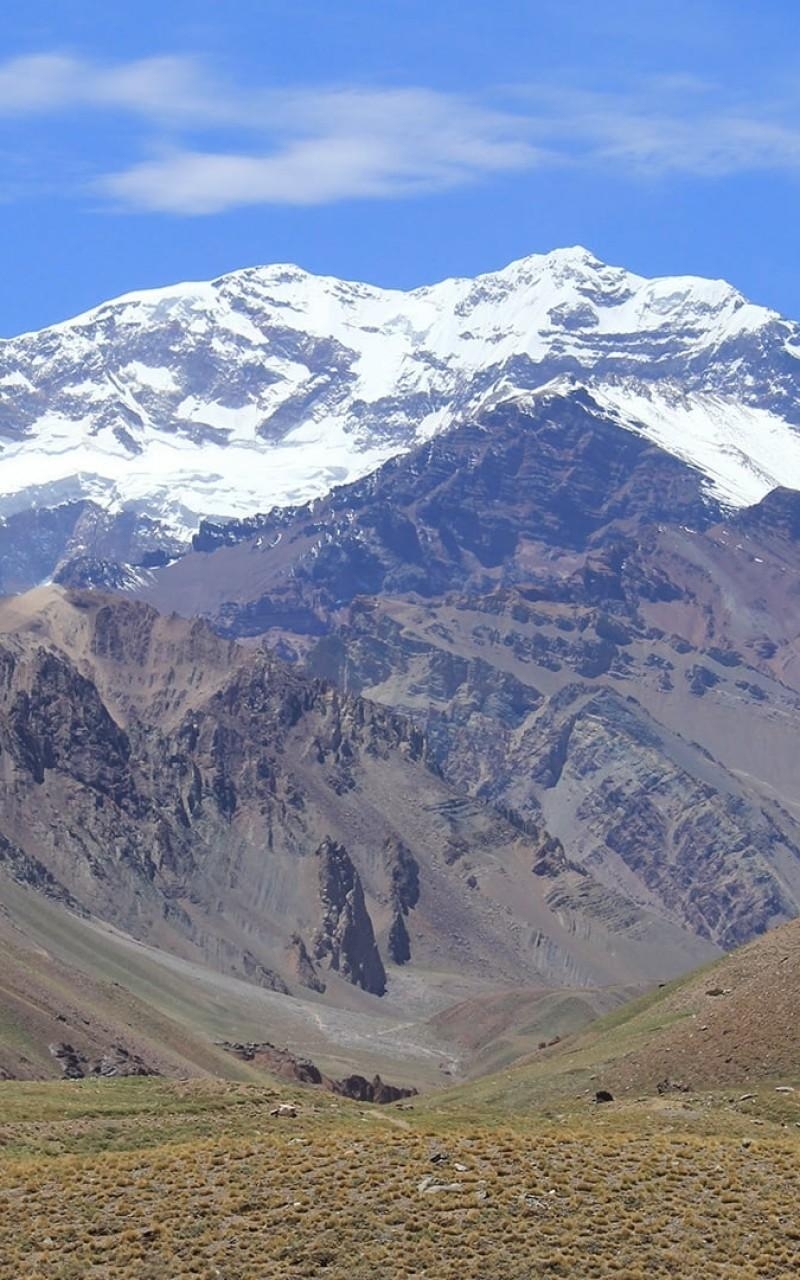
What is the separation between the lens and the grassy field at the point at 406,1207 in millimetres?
60469

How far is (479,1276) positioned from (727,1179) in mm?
9595

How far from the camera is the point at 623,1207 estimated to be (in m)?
63.5

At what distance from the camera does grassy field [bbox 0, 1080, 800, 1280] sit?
198 feet

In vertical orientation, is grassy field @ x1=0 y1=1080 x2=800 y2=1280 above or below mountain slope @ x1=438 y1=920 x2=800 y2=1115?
below

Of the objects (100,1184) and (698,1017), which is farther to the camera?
(698,1017)

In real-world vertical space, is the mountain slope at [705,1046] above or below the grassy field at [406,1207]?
above

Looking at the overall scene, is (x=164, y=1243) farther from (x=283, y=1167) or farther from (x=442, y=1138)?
(x=442, y=1138)

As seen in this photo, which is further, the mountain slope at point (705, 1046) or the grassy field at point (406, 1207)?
the mountain slope at point (705, 1046)

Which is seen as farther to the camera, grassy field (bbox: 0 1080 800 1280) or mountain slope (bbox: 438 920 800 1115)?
mountain slope (bbox: 438 920 800 1115)

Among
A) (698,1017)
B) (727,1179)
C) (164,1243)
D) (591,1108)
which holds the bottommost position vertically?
(164,1243)

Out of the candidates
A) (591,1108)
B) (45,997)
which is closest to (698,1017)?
(591,1108)

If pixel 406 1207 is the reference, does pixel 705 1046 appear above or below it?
above

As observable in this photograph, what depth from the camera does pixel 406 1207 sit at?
63750mm

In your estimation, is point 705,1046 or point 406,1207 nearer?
point 406,1207
